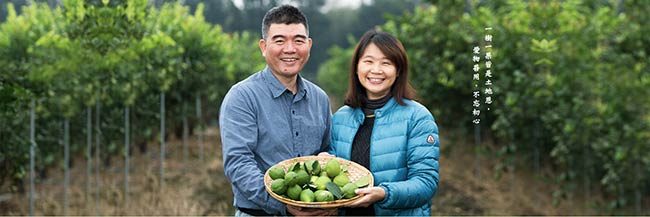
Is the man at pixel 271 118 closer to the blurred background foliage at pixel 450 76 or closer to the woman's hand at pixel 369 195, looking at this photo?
the woman's hand at pixel 369 195

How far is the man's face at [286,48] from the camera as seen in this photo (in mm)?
2713

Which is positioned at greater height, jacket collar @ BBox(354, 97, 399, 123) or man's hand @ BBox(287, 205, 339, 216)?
jacket collar @ BBox(354, 97, 399, 123)

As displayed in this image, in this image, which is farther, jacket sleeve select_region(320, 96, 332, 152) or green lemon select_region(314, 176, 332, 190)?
jacket sleeve select_region(320, 96, 332, 152)

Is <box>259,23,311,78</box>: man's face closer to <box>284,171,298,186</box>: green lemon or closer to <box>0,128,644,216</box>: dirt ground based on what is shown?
<box>284,171,298,186</box>: green lemon

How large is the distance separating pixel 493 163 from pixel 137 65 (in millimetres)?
5190

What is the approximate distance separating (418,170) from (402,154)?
90 millimetres

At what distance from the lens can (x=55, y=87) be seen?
599 cm

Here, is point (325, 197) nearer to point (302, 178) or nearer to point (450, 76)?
point (302, 178)

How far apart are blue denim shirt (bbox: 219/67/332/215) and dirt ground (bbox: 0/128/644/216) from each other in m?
3.81

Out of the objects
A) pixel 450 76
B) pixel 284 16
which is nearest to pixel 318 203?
pixel 284 16

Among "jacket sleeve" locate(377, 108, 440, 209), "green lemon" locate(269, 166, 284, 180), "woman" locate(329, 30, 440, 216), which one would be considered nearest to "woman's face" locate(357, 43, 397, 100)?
"woman" locate(329, 30, 440, 216)

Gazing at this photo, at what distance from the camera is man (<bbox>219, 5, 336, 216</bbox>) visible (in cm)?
260

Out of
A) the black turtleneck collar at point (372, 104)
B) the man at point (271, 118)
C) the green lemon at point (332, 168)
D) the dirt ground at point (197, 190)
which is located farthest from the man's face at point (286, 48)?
the dirt ground at point (197, 190)

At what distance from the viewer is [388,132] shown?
2705 millimetres
